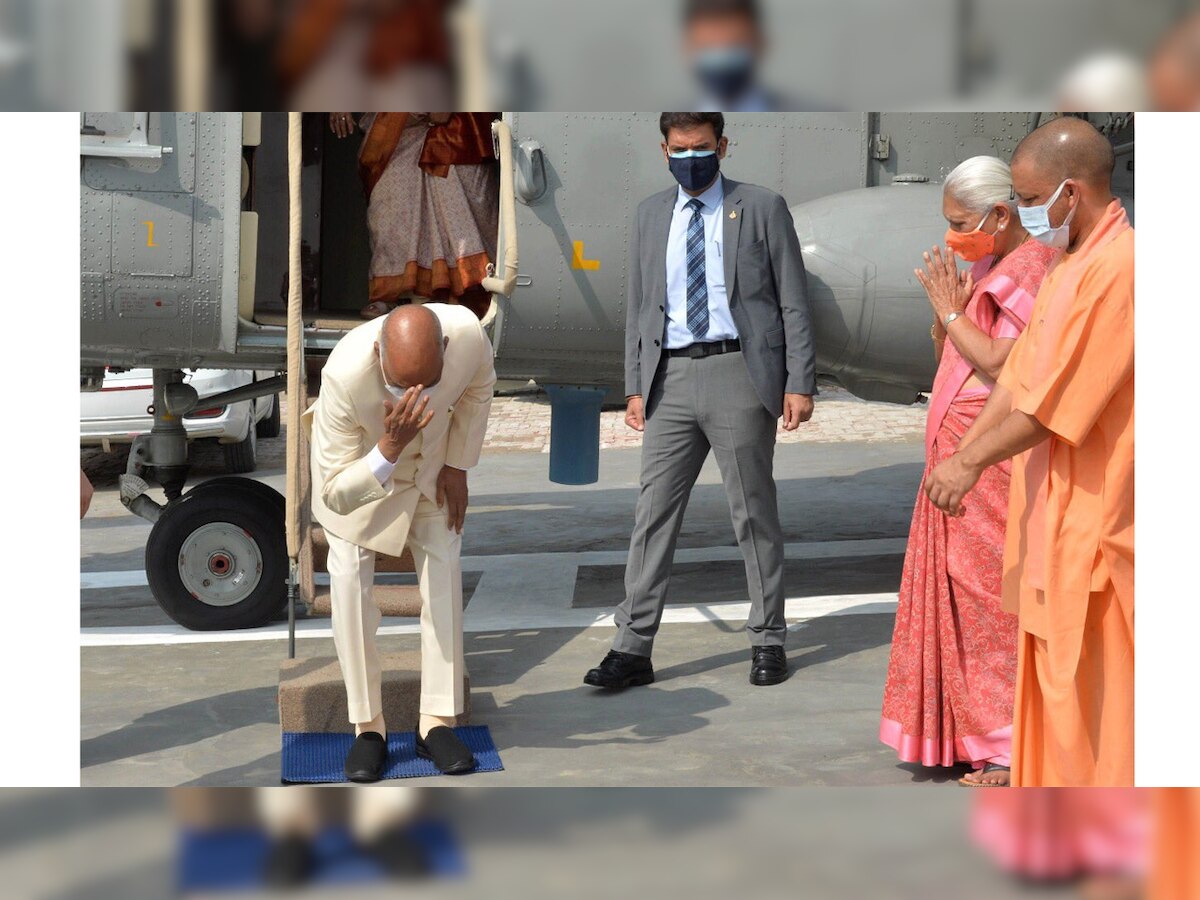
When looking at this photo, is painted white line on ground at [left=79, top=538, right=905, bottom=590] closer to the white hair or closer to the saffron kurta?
the white hair

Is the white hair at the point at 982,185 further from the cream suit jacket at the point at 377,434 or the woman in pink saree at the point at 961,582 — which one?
the cream suit jacket at the point at 377,434

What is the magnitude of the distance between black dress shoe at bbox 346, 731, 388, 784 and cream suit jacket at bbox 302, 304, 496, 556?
2.06 feet

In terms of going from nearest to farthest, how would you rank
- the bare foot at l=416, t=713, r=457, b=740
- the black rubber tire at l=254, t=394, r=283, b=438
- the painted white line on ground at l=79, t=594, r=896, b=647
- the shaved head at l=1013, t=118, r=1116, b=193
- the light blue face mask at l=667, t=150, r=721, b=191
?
the shaved head at l=1013, t=118, r=1116, b=193 < the bare foot at l=416, t=713, r=457, b=740 < the light blue face mask at l=667, t=150, r=721, b=191 < the painted white line on ground at l=79, t=594, r=896, b=647 < the black rubber tire at l=254, t=394, r=283, b=438

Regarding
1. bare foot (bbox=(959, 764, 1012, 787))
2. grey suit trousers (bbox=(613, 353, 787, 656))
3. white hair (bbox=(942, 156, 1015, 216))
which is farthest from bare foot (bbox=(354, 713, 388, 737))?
white hair (bbox=(942, 156, 1015, 216))

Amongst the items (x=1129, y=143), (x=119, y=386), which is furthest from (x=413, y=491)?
(x=119, y=386)

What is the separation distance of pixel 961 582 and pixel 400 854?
2.68 metres

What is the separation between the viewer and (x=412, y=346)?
439 cm

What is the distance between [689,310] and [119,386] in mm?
8006

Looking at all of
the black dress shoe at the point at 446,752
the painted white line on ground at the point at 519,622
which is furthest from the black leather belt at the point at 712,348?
the black dress shoe at the point at 446,752

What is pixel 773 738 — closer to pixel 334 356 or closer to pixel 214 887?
pixel 334 356

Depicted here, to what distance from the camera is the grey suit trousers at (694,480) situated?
5617mm

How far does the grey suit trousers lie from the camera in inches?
221

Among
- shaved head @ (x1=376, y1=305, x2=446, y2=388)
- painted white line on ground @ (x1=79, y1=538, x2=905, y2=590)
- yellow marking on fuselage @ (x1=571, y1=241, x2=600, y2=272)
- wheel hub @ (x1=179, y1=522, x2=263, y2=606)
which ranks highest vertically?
yellow marking on fuselage @ (x1=571, y1=241, x2=600, y2=272)

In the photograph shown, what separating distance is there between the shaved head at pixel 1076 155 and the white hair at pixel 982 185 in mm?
1170
